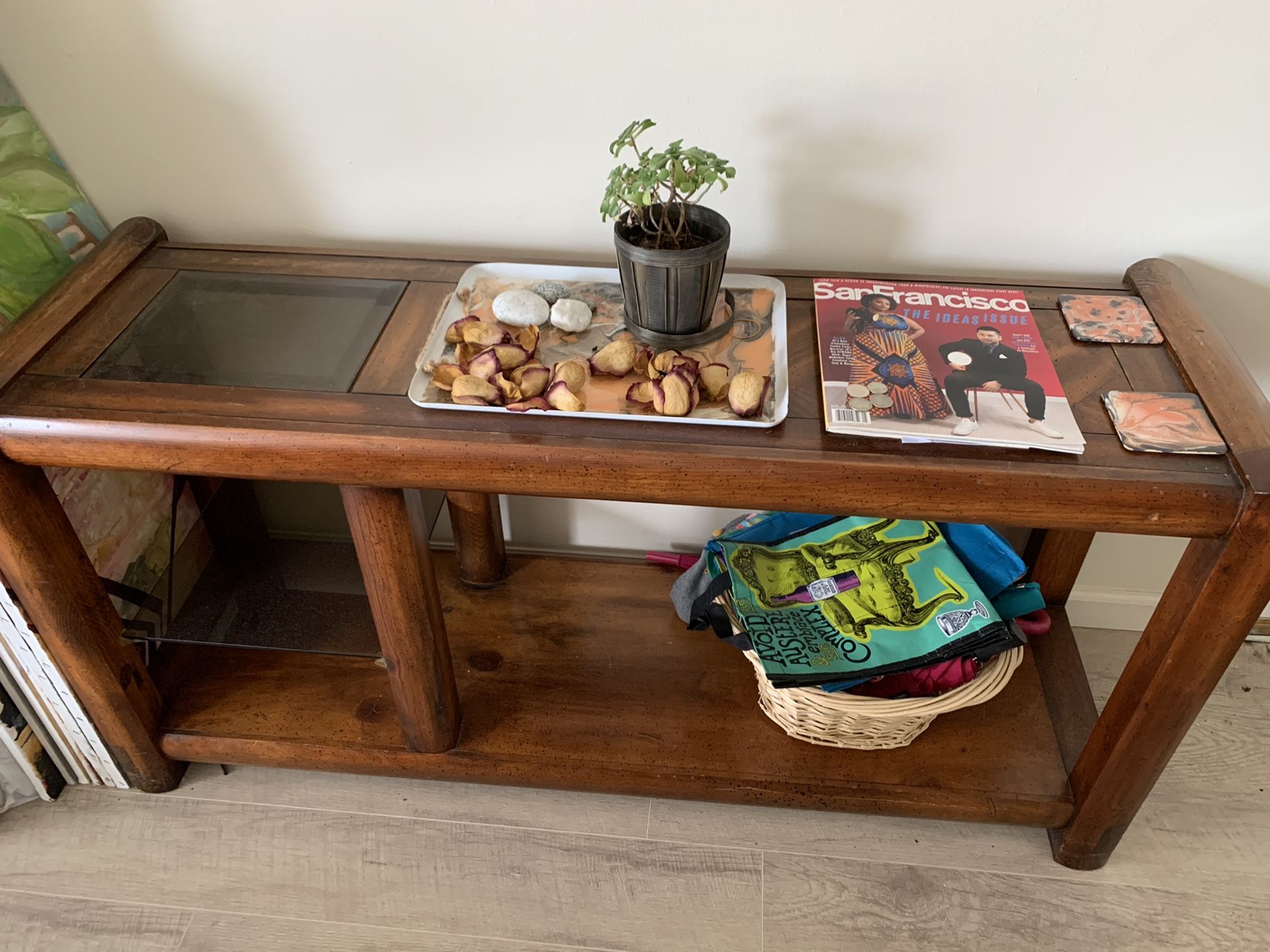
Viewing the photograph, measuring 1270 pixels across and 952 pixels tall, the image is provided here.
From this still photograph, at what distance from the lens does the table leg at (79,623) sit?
947 mm

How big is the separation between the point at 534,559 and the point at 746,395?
0.66m

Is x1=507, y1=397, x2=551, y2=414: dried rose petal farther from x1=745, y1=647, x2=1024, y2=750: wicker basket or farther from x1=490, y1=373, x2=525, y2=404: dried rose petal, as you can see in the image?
x1=745, y1=647, x2=1024, y2=750: wicker basket

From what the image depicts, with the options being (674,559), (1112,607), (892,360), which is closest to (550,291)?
(892,360)

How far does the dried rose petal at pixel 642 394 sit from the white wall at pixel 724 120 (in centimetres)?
31

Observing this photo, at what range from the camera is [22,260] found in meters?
1.03

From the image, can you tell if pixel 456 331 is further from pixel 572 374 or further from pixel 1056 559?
pixel 1056 559

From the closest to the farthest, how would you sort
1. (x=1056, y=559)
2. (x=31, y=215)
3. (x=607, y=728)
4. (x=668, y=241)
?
1. (x=668, y=241)
2. (x=31, y=215)
3. (x=607, y=728)
4. (x=1056, y=559)

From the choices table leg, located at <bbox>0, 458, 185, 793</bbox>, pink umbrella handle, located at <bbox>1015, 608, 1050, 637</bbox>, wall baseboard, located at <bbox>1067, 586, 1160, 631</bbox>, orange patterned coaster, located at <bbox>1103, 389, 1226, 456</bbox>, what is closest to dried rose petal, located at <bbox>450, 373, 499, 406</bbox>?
table leg, located at <bbox>0, 458, 185, 793</bbox>

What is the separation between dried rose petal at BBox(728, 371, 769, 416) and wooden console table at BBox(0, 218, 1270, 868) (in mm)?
23

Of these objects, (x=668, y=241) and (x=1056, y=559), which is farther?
(x=1056, y=559)

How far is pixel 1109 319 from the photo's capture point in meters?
1.00

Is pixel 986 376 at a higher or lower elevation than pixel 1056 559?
higher

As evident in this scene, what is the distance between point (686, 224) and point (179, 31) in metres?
0.61

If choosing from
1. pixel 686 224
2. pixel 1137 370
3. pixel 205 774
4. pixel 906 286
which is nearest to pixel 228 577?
pixel 205 774
